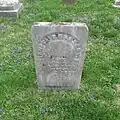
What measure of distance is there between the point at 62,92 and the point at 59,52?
0.75 meters

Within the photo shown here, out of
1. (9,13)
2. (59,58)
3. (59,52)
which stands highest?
(59,52)

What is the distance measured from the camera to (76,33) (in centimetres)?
436

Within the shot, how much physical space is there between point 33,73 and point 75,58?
1.09 meters

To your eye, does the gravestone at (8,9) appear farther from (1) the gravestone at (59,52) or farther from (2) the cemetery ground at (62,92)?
(1) the gravestone at (59,52)

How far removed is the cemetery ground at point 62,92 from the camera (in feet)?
15.0

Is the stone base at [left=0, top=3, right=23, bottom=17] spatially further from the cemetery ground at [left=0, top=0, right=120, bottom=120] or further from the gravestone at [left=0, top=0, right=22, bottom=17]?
the cemetery ground at [left=0, top=0, right=120, bottom=120]

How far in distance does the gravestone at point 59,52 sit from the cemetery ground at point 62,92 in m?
0.21

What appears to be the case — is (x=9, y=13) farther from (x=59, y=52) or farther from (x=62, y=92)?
(x=59, y=52)

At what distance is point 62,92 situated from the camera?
5.03 m

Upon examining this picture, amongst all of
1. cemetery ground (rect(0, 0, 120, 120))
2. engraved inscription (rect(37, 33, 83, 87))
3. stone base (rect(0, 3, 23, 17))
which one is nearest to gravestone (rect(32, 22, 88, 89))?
engraved inscription (rect(37, 33, 83, 87))

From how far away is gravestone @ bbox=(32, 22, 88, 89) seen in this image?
432 cm

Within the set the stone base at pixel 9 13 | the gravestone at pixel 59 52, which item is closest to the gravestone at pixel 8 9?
the stone base at pixel 9 13

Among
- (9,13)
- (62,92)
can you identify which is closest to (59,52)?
(62,92)

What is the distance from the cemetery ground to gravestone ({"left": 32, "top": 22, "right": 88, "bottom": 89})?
0.21 meters
